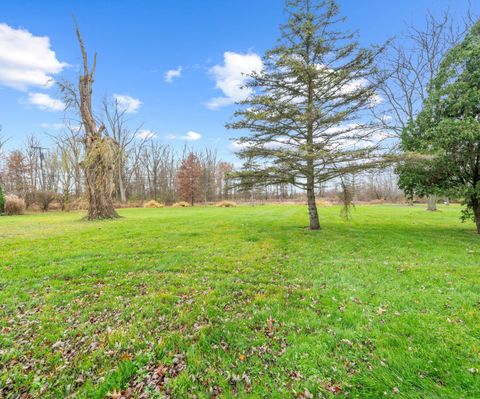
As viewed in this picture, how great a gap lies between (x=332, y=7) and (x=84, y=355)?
11951mm

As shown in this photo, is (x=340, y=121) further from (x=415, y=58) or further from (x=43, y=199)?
(x=43, y=199)

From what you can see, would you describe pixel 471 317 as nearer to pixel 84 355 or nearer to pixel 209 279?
pixel 209 279

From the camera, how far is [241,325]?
122 inches

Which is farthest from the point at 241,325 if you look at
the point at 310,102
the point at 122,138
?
the point at 122,138

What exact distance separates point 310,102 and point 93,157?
1379 centimetres

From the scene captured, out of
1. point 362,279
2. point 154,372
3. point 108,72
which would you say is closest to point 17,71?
point 108,72

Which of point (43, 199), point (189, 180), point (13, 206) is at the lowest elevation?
point (13, 206)

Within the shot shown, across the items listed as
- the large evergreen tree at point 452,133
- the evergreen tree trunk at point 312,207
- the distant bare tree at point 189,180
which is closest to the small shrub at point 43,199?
the distant bare tree at point 189,180

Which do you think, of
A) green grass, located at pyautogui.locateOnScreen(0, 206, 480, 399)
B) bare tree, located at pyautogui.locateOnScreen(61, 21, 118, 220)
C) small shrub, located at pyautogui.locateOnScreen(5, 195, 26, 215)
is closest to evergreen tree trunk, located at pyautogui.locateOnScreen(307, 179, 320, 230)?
green grass, located at pyautogui.locateOnScreen(0, 206, 480, 399)

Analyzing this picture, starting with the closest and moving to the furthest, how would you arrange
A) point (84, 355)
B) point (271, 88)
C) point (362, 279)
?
1. point (84, 355)
2. point (362, 279)
3. point (271, 88)

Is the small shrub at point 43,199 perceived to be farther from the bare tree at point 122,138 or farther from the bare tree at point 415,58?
the bare tree at point 415,58

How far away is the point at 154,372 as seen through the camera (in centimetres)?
232

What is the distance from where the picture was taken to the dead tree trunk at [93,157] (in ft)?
48.3

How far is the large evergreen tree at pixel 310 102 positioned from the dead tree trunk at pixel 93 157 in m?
10.8
